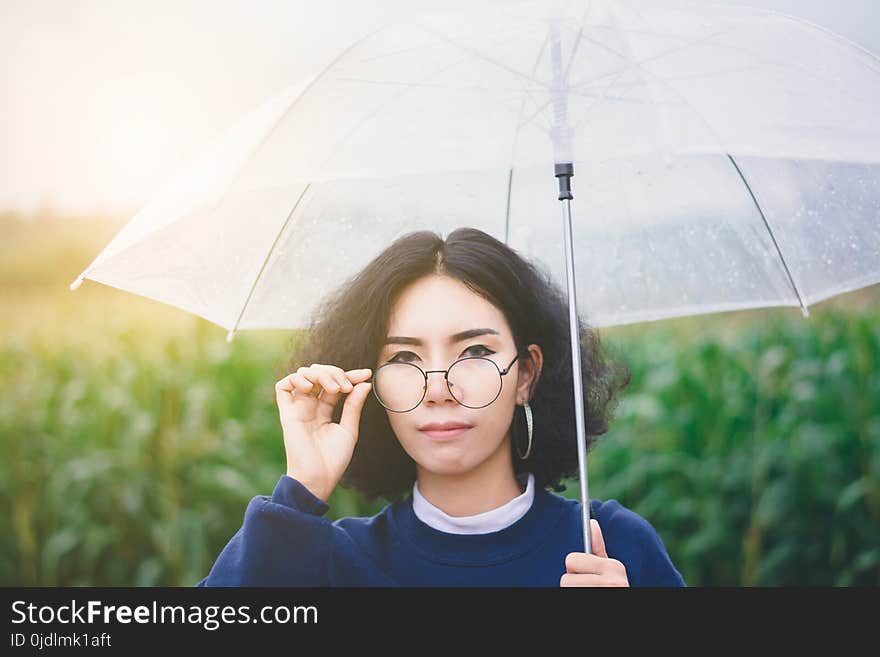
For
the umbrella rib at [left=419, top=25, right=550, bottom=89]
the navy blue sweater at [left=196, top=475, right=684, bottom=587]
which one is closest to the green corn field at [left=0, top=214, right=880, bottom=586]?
the navy blue sweater at [left=196, top=475, right=684, bottom=587]

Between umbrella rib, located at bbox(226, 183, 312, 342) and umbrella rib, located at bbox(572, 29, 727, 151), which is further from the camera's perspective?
umbrella rib, located at bbox(226, 183, 312, 342)

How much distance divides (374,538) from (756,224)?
103 centimetres

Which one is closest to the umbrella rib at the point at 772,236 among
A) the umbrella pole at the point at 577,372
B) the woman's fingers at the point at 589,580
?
the umbrella pole at the point at 577,372

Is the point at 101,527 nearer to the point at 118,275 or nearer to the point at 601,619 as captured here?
the point at 118,275

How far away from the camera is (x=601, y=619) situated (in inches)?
83.0

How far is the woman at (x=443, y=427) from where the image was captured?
5.40 ft

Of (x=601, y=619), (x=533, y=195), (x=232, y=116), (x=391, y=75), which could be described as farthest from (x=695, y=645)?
(x=232, y=116)

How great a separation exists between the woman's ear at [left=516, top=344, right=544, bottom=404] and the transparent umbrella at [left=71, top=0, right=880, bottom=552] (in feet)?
0.60

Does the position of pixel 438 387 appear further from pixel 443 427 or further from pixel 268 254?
pixel 268 254

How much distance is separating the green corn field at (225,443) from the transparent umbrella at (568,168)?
118cm

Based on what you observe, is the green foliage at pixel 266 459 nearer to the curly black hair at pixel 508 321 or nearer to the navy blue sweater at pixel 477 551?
the curly black hair at pixel 508 321

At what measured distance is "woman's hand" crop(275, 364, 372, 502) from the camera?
1.61 meters

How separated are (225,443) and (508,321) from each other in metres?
1.61

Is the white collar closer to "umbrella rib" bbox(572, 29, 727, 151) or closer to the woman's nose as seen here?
the woman's nose
